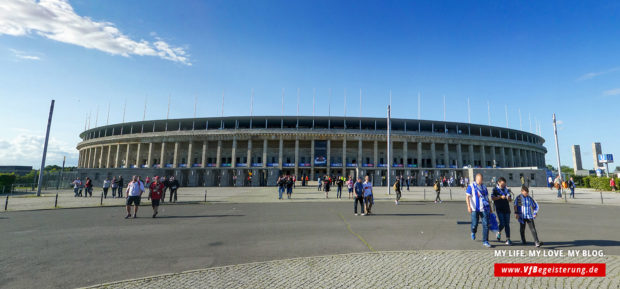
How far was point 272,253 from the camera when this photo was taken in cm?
574

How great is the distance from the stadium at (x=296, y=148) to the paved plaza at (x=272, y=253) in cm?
3789

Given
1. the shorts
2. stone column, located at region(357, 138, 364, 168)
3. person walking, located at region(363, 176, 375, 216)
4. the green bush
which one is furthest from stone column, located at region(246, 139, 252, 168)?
person walking, located at region(363, 176, 375, 216)

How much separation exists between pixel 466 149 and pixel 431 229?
60.8m

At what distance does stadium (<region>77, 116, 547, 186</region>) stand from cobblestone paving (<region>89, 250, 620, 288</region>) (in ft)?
137

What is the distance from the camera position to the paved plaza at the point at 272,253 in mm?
4035

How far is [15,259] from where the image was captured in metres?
Result: 5.30

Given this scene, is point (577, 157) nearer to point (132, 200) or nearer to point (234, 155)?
point (234, 155)

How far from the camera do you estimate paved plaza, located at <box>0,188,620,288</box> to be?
404cm

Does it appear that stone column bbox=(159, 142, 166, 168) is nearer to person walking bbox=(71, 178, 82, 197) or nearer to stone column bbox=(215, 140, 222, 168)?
stone column bbox=(215, 140, 222, 168)

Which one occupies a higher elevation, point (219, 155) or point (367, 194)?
point (219, 155)

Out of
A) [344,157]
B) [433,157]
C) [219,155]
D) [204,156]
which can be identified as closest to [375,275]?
[344,157]

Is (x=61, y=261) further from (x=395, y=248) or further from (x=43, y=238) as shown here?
(x=395, y=248)

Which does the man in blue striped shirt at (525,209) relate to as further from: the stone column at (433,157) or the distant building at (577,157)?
the distant building at (577,157)

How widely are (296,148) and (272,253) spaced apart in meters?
45.1
